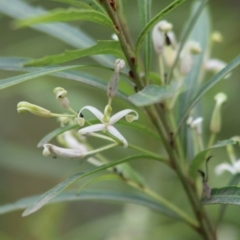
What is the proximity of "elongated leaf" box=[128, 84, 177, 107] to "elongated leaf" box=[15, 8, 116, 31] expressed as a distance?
0.11 meters

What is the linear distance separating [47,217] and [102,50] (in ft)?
3.09

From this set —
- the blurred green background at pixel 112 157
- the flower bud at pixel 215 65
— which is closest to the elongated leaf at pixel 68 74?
the flower bud at pixel 215 65

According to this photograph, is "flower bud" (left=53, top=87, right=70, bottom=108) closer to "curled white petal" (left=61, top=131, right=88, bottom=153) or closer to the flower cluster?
the flower cluster

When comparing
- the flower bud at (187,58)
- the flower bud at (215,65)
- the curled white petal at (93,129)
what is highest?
the curled white petal at (93,129)

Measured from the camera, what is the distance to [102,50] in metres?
0.74

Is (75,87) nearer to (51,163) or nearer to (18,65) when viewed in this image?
(51,163)

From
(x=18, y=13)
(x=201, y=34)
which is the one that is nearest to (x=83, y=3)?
(x=18, y=13)

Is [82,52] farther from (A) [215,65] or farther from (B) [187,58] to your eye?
(A) [215,65]

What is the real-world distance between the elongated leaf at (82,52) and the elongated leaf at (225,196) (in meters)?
0.28

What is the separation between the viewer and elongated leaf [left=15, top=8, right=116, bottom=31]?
0.54m

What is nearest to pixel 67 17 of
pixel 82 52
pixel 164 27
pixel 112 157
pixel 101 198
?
pixel 82 52

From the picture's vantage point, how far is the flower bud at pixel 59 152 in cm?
76

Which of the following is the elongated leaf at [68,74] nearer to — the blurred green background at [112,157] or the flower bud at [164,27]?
the flower bud at [164,27]

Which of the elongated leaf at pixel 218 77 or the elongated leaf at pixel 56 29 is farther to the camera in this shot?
the elongated leaf at pixel 56 29
